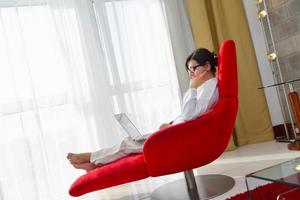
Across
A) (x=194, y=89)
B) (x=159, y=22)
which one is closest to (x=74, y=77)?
(x=159, y=22)

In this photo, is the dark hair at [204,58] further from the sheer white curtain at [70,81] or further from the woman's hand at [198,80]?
the sheer white curtain at [70,81]

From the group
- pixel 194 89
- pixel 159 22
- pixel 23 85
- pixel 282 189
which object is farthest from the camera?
pixel 159 22

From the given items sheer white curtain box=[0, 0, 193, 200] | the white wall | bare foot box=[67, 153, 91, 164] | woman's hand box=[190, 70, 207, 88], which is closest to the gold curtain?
the white wall

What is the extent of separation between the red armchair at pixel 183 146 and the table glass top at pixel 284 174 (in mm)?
493

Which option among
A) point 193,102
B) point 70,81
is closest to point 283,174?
point 193,102

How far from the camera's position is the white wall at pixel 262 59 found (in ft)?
11.2

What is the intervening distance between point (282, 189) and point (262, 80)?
74.6 inches

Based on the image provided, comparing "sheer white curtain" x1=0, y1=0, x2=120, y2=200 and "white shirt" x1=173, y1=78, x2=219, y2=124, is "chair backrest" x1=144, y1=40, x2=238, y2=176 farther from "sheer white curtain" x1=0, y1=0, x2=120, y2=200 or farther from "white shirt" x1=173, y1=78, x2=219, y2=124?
"sheer white curtain" x1=0, y1=0, x2=120, y2=200

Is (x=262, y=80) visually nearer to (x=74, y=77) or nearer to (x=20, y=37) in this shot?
(x=74, y=77)

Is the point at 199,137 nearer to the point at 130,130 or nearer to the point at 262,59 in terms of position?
the point at 130,130

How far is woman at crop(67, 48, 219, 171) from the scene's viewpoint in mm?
1884

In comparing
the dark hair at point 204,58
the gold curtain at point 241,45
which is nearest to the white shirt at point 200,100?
the dark hair at point 204,58

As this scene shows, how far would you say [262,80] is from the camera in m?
3.43

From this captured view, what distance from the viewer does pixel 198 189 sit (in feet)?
6.88
